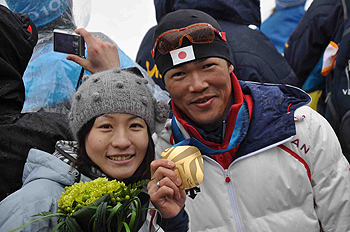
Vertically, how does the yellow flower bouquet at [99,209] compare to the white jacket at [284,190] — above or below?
above

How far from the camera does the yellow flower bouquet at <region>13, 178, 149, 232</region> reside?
4.31 feet

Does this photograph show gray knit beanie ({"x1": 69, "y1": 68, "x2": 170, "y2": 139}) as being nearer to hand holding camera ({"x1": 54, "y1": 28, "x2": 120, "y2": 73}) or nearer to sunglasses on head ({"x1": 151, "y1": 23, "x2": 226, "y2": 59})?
sunglasses on head ({"x1": 151, "y1": 23, "x2": 226, "y2": 59})

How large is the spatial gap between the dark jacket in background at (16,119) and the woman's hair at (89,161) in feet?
0.55

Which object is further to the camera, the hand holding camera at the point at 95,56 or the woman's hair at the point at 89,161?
the hand holding camera at the point at 95,56

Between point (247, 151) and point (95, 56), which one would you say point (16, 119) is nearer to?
point (95, 56)

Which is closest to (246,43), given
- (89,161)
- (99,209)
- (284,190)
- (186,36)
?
(186,36)

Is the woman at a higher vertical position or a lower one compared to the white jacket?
higher

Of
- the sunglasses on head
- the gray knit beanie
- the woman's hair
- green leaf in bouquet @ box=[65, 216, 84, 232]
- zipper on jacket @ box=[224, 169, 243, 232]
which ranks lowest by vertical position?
zipper on jacket @ box=[224, 169, 243, 232]

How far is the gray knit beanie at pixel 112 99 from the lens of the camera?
1852 millimetres

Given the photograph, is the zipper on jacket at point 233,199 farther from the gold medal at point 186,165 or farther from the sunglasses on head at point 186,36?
the sunglasses on head at point 186,36

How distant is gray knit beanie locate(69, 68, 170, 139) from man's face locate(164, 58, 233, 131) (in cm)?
15

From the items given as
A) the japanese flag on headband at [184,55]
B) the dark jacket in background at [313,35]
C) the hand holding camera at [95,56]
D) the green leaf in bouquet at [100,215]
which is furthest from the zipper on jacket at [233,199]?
the dark jacket in background at [313,35]

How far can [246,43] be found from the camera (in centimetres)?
272

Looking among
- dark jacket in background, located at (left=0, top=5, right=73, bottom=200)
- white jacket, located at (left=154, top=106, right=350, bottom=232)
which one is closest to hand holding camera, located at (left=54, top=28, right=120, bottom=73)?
dark jacket in background, located at (left=0, top=5, right=73, bottom=200)
